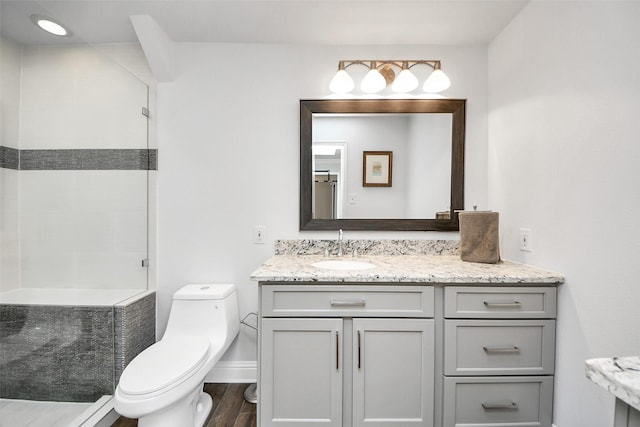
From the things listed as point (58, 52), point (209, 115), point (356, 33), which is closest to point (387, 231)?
point (356, 33)

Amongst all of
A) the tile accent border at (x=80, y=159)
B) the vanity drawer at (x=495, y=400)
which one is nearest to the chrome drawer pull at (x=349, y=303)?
the vanity drawer at (x=495, y=400)

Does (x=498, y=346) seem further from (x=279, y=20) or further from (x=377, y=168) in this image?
(x=279, y=20)

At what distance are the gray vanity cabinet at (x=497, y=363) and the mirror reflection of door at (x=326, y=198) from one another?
0.88 m

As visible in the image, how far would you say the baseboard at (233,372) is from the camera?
1.90 metres

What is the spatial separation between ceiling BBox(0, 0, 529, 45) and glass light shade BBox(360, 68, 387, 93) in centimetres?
24

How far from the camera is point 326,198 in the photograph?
6.28 feet

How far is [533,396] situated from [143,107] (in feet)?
8.72

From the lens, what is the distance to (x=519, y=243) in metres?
1.59

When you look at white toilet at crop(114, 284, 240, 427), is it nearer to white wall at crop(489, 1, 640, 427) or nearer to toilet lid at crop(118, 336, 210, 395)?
toilet lid at crop(118, 336, 210, 395)

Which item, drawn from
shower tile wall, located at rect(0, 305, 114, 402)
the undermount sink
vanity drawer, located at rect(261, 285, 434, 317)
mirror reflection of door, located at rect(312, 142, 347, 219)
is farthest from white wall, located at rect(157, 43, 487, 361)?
vanity drawer, located at rect(261, 285, 434, 317)

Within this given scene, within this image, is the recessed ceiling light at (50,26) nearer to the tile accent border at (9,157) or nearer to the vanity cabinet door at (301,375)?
the tile accent border at (9,157)

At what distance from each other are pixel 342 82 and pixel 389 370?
1.59m

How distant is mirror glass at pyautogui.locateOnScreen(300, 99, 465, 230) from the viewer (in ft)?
6.19

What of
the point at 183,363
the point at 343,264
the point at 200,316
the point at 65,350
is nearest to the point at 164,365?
the point at 183,363
